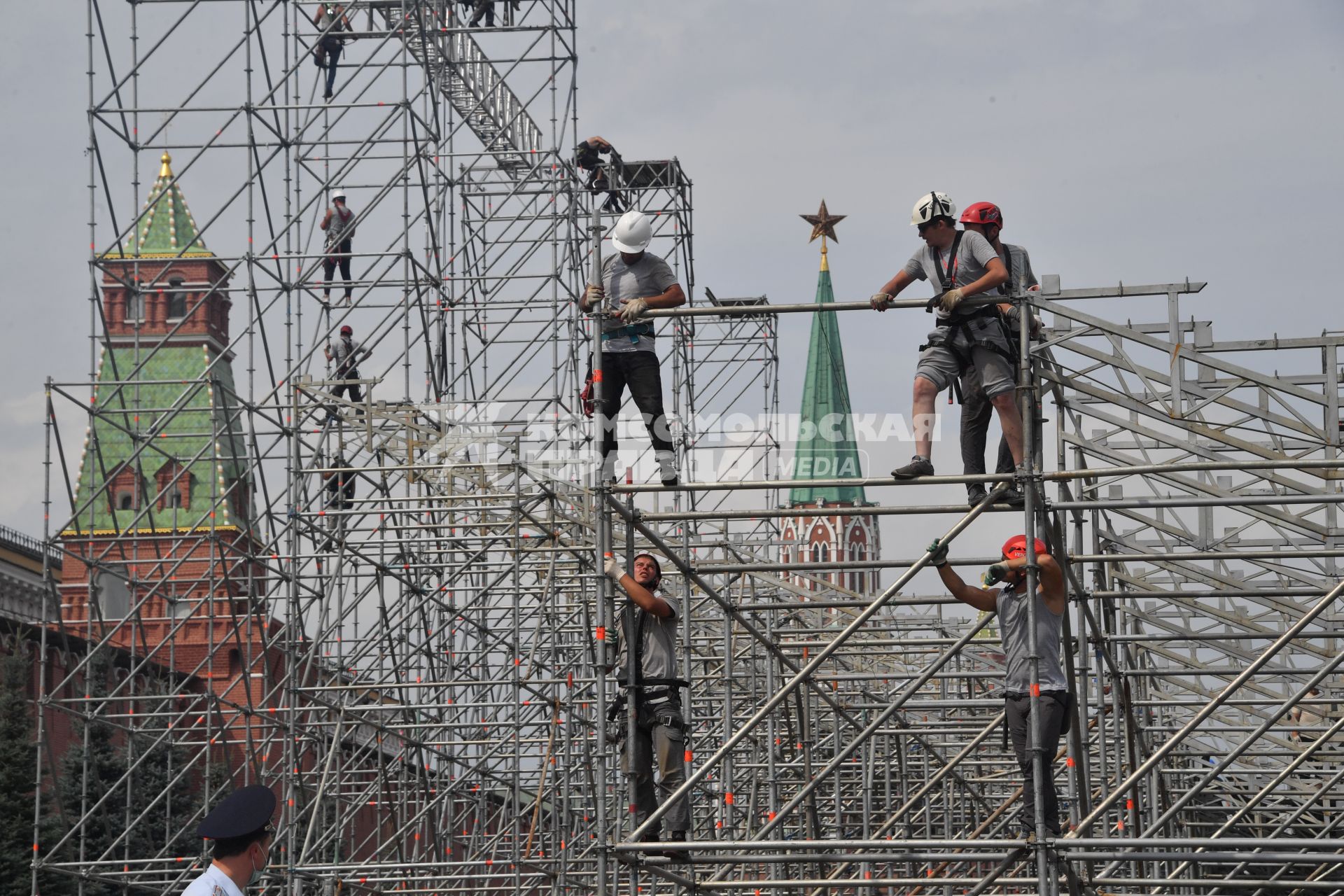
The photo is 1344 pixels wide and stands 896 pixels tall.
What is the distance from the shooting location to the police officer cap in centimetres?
739

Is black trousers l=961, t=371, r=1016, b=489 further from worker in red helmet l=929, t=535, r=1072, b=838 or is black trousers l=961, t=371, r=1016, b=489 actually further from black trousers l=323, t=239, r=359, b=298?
black trousers l=323, t=239, r=359, b=298

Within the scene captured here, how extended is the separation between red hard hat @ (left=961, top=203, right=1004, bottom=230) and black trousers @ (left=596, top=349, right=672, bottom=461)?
2.08 meters

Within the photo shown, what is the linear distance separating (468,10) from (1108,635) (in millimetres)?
20054


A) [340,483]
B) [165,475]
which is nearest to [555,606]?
[340,483]

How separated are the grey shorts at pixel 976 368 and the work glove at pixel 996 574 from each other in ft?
3.87

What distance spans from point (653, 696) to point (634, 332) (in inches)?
88.0

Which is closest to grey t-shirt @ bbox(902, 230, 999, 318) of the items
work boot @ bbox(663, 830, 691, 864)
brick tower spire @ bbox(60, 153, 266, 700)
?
work boot @ bbox(663, 830, 691, 864)

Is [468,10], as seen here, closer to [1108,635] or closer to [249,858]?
[1108,635]

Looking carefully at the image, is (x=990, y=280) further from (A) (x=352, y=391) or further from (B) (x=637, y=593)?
(A) (x=352, y=391)

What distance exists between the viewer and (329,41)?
26906mm

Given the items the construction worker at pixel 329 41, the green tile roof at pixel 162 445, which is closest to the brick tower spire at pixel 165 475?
the green tile roof at pixel 162 445

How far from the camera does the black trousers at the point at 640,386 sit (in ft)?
39.7

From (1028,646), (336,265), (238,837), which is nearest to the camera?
(238,837)

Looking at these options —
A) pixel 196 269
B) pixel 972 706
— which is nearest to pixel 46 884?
pixel 972 706
